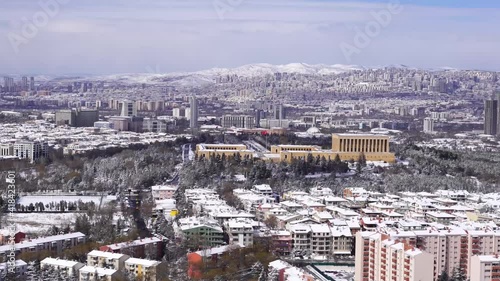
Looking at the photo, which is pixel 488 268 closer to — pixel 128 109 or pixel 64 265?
pixel 64 265

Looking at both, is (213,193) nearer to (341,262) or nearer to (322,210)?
(322,210)

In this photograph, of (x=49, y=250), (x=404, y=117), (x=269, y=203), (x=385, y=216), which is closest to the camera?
(x=49, y=250)

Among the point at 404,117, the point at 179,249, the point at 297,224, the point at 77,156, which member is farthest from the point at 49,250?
the point at 404,117

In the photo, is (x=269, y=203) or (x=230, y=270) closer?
(x=230, y=270)

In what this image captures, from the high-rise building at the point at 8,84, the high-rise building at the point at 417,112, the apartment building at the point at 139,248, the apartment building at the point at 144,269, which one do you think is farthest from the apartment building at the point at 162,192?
the high-rise building at the point at 8,84

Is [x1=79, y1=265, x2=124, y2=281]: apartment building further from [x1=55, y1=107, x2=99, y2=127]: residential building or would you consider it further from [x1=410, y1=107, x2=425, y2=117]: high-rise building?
[x1=410, y1=107, x2=425, y2=117]: high-rise building

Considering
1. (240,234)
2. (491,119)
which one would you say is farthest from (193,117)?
(240,234)
